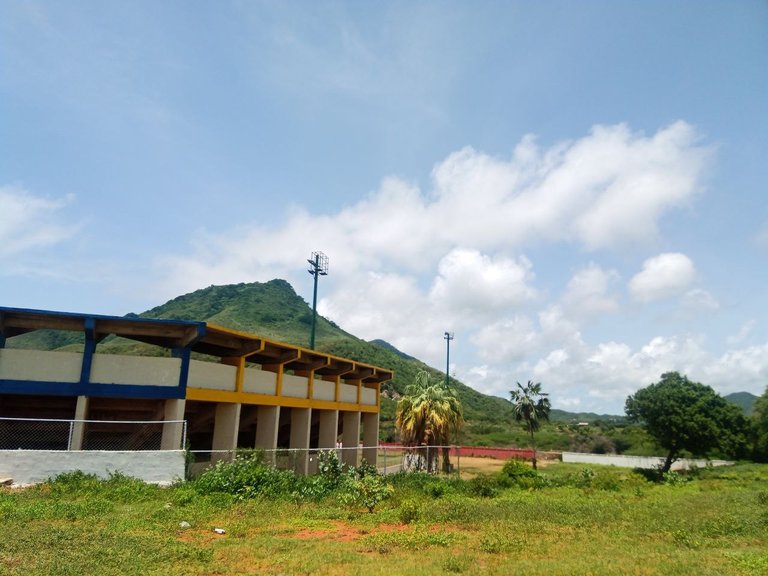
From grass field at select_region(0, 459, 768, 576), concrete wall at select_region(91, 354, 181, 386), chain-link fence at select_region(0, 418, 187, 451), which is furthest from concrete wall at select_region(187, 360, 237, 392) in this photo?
grass field at select_region(0, 459, 768, 576)

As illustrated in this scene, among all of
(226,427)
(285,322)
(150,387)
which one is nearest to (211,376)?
(150,387)

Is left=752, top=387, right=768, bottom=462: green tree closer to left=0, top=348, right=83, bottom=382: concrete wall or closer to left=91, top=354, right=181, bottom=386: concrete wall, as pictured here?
left=91, top=354, right=181, bottom=386: concrete wall

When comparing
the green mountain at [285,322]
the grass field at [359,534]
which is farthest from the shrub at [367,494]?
the green mountain at [285,322]

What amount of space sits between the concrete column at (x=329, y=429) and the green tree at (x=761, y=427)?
48.7 metres

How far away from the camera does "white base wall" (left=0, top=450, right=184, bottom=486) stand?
56.5ft

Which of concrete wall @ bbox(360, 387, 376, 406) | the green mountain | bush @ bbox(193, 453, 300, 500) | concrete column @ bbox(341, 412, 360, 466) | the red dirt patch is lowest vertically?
the red dirt patch

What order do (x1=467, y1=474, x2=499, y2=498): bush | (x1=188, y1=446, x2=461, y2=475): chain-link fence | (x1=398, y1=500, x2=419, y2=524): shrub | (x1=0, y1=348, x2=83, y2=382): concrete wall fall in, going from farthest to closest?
(x1=188, y1=446, x2=461, y2=475): chain-link fence < (x1=467, y1=474, x2=499, y2=498): bush < (x1=0, y1=348, x2=83, y2=382): concrete wall < (x1=398, y1=500, x2=419, y2=524): shrub

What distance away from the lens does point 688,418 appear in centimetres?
4575

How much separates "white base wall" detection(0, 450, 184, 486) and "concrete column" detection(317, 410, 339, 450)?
1385 centimetres

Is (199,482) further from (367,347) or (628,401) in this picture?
(367,347)

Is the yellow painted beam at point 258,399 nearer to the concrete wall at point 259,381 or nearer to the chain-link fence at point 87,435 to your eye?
the concrete wall at point 259,381

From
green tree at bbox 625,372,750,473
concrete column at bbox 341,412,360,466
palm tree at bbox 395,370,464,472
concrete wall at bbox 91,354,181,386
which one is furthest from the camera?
green tree at bbox 625,372,750,473

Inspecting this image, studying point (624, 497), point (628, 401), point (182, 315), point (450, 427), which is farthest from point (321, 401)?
point (182, 315)

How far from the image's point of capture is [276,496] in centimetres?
1838
